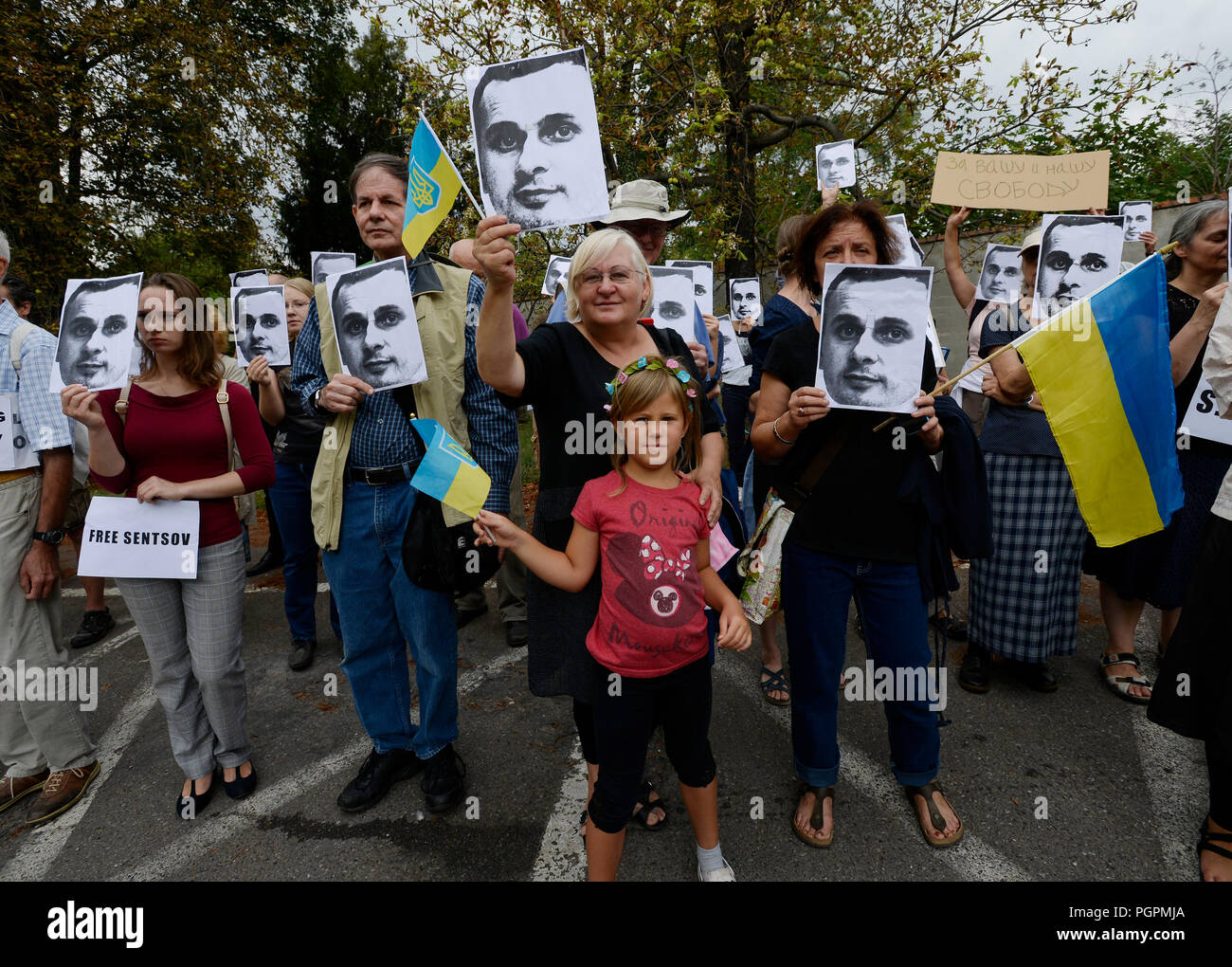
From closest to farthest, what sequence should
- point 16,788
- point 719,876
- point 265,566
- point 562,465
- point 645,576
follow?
point 645,576
point 562,465
point 719,876
point 16,788
point 265,566

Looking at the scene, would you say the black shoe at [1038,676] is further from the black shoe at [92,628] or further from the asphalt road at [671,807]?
the black shoe at [92,628]

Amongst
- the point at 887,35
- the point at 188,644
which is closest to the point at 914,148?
the point at 887,35

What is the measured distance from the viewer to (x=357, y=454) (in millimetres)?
2547

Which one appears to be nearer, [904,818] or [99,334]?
[99,334]

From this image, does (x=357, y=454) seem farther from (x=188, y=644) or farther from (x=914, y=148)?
(x=914, y=148)

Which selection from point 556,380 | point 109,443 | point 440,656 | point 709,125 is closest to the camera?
point 556,380

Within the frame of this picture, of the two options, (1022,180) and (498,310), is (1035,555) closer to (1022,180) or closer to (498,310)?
(1022,180)

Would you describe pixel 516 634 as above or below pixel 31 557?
below

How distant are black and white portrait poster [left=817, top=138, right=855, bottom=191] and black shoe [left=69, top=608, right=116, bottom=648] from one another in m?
6.22

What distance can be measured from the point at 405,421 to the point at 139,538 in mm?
1179

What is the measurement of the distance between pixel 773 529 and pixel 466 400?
1321 millimetres

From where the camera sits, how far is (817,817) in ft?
8.19

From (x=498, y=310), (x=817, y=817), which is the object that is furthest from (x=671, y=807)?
(x=498, y=310)

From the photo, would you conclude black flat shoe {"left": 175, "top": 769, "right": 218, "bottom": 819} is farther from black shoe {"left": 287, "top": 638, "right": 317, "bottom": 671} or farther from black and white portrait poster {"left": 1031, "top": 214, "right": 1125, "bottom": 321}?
black and white portrait poster {"left": 1031, "top": 214, "right": 1125, "bottom": 321}
